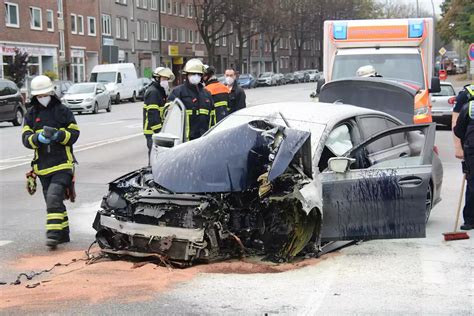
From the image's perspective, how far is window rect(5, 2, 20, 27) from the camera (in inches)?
1578

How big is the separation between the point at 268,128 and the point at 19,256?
9.31 feet

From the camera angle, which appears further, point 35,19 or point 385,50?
point 35,19

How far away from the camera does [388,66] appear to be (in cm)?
1328

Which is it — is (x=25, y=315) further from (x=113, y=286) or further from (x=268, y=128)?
(x=268, y=128)

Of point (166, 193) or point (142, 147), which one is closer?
point (166, 193)

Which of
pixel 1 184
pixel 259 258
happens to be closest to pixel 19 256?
pixel 259 258

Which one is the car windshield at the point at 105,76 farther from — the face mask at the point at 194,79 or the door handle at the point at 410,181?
the door handle at the point at 410,181

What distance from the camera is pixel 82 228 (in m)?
7.67

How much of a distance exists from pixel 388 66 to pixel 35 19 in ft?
116

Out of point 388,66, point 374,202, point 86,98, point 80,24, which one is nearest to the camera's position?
point 374,202

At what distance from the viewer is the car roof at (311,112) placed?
255 inches

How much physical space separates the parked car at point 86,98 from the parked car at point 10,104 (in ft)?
16.7

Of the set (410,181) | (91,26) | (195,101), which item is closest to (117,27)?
(91,26)

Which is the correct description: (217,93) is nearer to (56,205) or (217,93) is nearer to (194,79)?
(194,79)
